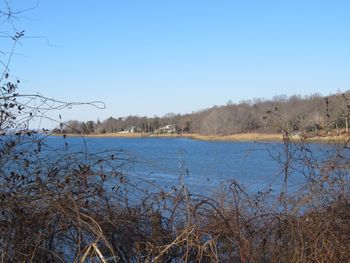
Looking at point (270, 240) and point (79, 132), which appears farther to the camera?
point (270, 240)

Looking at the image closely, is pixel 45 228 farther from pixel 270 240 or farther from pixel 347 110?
pixel 347 110

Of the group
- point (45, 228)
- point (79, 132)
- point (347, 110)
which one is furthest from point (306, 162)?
point (45, 228)

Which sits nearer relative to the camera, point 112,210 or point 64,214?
point 64,214

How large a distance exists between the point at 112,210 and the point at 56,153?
2.55 ft

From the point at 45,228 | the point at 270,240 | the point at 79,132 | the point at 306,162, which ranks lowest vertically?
the point at 270,240

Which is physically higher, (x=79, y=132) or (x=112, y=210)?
(x=79, y=132)

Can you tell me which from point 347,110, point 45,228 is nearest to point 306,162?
point 347,110

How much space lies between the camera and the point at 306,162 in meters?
5.43

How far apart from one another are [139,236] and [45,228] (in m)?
0.88

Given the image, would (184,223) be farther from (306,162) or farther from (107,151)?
(306,162)

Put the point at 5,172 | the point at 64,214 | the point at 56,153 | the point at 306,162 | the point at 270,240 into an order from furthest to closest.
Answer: the point at 306,162, the point at 270,240, the point at 56,153, the point at 5,172, the point at 64,214

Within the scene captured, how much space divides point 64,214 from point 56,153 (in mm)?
813

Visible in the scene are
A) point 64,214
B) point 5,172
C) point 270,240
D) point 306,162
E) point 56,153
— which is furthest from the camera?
point 306,162

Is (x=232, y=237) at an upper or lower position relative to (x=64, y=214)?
lower
